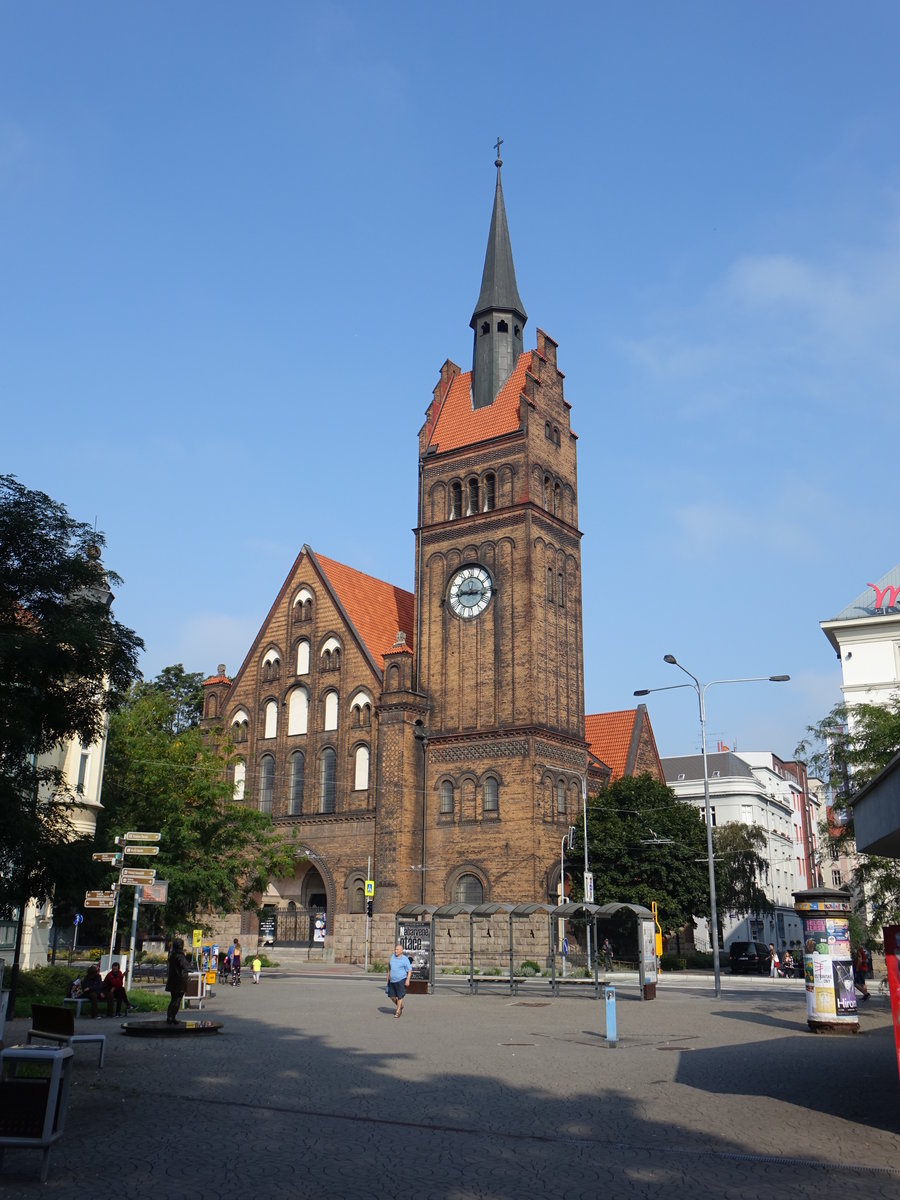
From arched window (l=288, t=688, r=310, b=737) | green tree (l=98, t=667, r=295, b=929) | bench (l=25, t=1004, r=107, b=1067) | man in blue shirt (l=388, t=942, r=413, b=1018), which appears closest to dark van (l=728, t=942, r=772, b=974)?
green tree (l=98, t=667, r=295, b=929)

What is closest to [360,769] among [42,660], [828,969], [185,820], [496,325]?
[185,820]

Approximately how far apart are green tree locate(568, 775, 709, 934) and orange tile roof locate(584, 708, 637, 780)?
33.0 ft

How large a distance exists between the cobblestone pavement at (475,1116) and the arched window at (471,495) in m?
37.4

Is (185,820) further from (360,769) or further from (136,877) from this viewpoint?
(360,769)

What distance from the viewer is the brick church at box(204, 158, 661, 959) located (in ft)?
173

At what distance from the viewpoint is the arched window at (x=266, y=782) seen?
59.4 metres

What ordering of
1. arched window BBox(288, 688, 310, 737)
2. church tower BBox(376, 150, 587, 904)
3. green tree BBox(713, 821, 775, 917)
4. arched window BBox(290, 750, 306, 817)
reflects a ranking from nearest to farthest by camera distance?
church tower BBox(376, 150, 587, 904)
arched window BBox(290, 750, 306, 817)
arched window BBox(288, 688, 310, 737)
green tree BBox(713, 821, 775, 917)

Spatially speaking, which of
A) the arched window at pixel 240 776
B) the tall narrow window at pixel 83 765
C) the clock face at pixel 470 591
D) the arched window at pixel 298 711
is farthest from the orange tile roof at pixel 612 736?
the tall narrow window at pixel 83 765

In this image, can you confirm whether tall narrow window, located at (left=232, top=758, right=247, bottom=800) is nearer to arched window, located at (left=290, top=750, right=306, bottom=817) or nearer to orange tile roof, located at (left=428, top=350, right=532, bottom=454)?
arched window, located at (left=290, top=750, right=306, bottom=817)

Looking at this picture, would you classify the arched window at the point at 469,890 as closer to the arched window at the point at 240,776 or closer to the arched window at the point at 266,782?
the arched window at the point at 266,782

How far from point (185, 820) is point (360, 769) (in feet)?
56.4

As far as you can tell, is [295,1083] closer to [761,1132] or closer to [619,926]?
[761,1132]

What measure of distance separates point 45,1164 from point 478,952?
43.4 metres

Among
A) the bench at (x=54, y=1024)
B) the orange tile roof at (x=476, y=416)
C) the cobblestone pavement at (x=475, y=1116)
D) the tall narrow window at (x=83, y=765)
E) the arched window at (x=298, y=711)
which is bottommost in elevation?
the cobblestone pavement at (x=475, y=1116)
